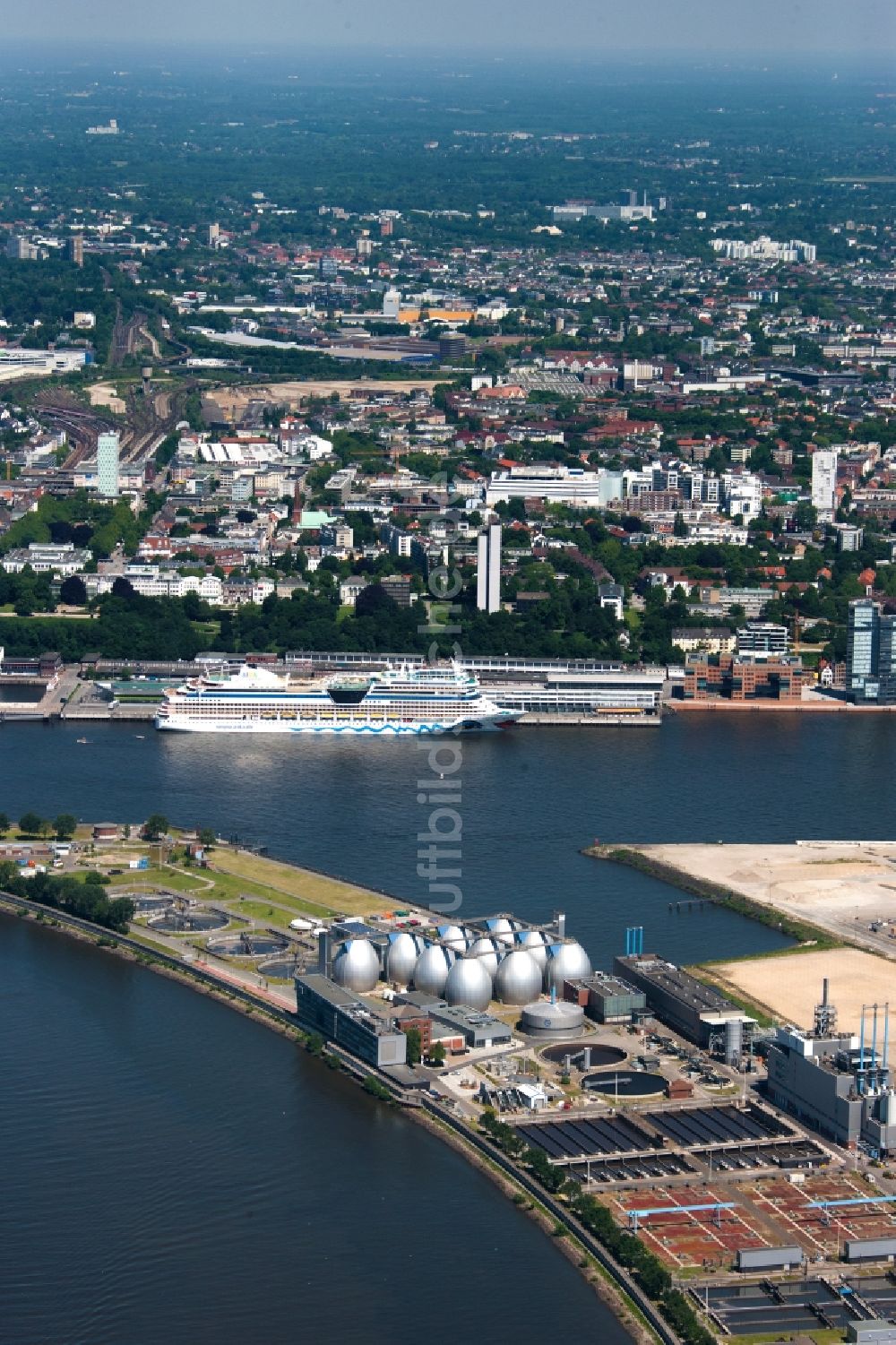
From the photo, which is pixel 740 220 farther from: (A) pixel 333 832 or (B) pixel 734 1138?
(B) pixel 734 1138

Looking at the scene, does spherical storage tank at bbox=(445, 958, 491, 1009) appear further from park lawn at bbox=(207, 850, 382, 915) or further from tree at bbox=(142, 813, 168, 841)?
tree at bbox=(142, 813, 168, 841)

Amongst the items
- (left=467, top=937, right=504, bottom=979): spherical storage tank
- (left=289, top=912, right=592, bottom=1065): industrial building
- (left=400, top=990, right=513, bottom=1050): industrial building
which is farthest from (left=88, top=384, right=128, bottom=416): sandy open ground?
(left=400, top=990, right=513, bottom=1050): industrial building

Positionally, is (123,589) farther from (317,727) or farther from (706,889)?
(706,889)

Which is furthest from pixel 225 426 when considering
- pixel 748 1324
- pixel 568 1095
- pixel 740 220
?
pixel 740 220

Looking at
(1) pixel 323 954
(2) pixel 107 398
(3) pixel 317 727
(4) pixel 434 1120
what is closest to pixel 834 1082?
(4) pixel 434 1120

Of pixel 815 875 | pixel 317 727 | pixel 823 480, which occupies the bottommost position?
pixel 317 727
